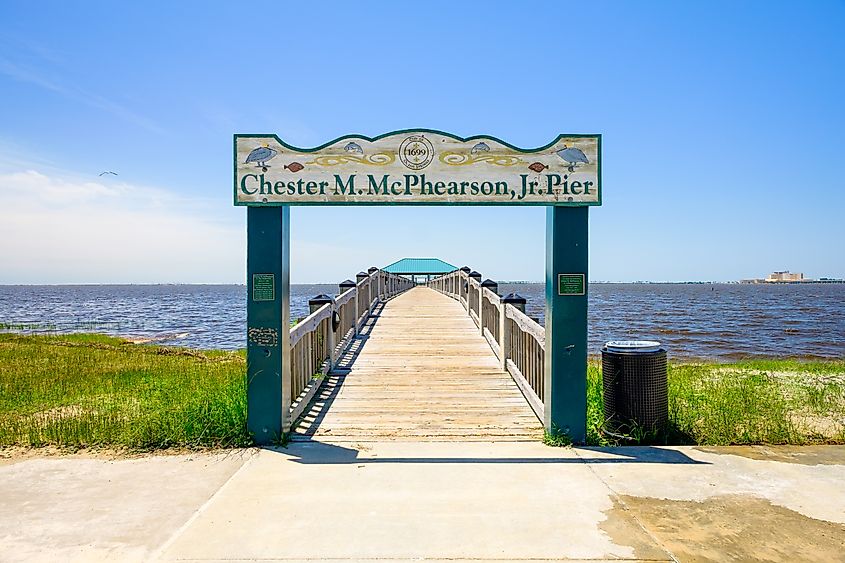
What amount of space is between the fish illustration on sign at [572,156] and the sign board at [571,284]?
1.09 metres

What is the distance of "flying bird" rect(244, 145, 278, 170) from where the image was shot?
251 inches

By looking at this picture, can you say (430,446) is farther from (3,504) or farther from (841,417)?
(841,417)

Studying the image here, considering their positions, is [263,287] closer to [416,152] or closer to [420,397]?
[416,152]

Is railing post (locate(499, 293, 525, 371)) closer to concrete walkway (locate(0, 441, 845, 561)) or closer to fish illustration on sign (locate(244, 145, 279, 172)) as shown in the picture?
concrete walkway (locate(0, 441, 845, 561))

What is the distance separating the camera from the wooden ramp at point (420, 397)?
7016 millimetres

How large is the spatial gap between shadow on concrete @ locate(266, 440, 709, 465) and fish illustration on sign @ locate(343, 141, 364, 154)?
119 inches

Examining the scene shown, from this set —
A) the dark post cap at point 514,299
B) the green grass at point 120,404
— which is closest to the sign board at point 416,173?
the green grass at point 120,404

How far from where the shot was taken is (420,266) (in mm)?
52281

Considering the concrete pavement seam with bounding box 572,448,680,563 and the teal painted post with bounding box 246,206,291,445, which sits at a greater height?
the teal painted post with bounding box 246,206,291,445

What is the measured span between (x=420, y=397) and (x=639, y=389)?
3139 mm

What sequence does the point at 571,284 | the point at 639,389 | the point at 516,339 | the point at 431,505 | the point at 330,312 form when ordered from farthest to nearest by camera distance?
the point at 330,312 < the point at 516,339 < the point at 639,389 < the point at 571,284 < the point at 431,505

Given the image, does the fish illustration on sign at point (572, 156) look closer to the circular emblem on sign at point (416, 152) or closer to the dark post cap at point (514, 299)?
→ the circular emblem on sign at point (416, 152)

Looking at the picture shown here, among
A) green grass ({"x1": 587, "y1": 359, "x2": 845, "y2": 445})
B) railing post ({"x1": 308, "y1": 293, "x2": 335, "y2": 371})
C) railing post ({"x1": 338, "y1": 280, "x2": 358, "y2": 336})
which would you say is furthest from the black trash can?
railing post ({"x1": 338, "y1": 280, "x2": 358, "y2": 336})

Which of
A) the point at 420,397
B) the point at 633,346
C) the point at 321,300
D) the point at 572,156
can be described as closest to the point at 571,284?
the point at 633,346
